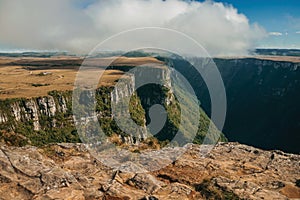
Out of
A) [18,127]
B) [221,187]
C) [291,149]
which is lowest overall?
[291,149]

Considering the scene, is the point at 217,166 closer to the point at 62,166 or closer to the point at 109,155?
the point at 109,155

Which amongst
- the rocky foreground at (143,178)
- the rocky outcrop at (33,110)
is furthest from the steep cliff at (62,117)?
the rocky foreground at (143,178)

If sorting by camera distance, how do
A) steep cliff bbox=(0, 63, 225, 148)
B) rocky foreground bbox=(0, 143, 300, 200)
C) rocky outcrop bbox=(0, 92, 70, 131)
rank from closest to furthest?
1. rocky foreground bbox=(0, 143, 300, 200)
2. steep cliff bbox=(0, 63, 225, 148)
3. rocky outcrop bbox=(0, 92, 70, 131)

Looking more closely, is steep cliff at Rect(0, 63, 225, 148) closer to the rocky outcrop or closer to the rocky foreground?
the rocky outcrop

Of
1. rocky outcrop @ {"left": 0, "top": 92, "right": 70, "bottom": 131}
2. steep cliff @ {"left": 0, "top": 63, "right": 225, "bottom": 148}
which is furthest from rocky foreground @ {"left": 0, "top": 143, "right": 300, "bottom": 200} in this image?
rocky outcrop @ {"left": 0, "top": 92, "right": 70, "bottom": 131}

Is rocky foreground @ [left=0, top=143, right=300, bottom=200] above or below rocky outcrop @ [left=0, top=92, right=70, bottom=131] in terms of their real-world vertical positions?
above


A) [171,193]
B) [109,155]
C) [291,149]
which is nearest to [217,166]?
[171,193]

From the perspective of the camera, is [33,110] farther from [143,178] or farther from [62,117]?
[143,178]

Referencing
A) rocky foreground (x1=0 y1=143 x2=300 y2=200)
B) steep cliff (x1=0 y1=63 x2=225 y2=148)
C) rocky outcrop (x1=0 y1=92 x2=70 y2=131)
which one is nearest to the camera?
rocky foreground (x1=0 y1=143 x2=300 y2=200)
